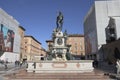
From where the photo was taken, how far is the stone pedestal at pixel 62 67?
19156 mm

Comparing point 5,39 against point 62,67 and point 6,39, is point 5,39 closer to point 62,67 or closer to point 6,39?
point 6,39

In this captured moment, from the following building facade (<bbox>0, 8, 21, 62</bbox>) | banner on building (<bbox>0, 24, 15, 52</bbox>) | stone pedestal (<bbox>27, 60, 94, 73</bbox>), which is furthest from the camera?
building facade (<bbox>0, 8, 21, 62</bbox>)

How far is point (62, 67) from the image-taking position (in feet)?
63.5

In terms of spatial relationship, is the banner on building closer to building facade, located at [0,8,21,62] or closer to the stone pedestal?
building facade, located at [0,8,21,62]

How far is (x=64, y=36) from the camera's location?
24328 mm

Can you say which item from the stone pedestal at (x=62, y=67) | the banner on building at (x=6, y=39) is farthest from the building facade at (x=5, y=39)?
the stone pedestal at (x=62, y=67)

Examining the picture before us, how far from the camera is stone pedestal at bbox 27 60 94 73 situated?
19.2 metres

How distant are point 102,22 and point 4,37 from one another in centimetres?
2901

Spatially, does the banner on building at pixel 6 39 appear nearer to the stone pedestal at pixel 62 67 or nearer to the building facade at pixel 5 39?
the building facade at pixel 5 39

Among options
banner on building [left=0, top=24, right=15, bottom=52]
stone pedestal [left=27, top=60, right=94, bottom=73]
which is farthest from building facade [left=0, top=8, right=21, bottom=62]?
stone pedestal [left=27, top=60, right=94, bottom=73]

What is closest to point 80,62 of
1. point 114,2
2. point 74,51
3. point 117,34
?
point 117,34

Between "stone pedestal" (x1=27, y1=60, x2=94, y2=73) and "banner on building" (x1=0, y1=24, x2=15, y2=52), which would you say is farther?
"banner on building" (x1=0, y1=24, x2=15, y2=52)

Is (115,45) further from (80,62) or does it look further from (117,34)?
(80,62)

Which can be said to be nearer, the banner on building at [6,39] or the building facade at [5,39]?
the banner on building at [6,39]
